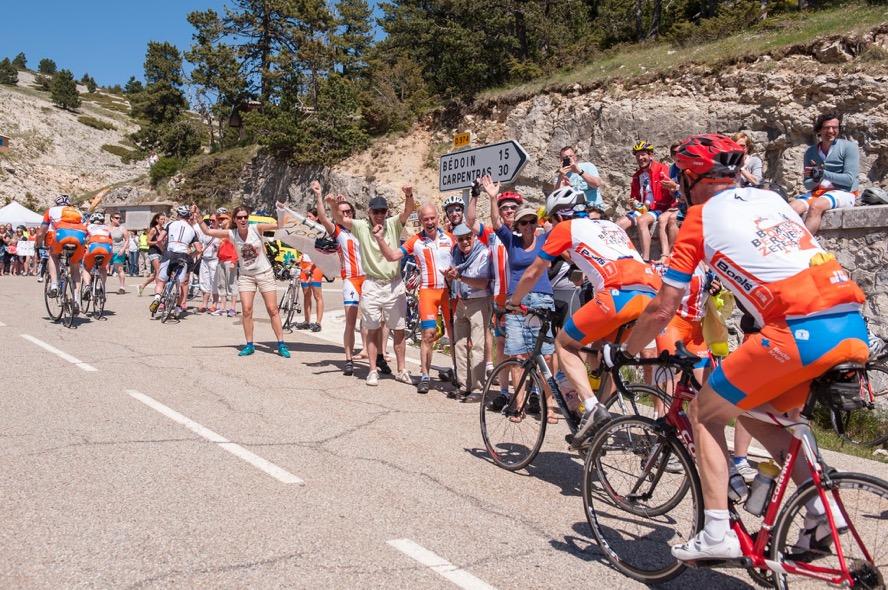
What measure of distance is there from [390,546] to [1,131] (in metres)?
110

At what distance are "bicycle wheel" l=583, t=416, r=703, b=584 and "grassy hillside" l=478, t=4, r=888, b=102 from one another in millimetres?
19894

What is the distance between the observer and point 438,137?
35688 mm

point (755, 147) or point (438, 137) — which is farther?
point (438, 137)

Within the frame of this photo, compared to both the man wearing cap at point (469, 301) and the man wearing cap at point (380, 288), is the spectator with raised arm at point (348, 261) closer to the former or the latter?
the man wearing cap at point (380, 288)

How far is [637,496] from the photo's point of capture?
4551 millimetres

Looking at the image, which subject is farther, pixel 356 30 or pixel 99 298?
pixel 356 30

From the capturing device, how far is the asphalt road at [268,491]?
153 inches

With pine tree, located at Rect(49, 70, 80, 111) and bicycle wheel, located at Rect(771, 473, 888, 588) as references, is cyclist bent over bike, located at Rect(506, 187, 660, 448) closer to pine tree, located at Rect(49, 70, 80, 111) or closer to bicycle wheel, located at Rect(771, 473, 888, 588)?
bicycle wheel, located at Rect(771, 473, 888, 588)

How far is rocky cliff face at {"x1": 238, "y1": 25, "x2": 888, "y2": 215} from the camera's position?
65.0 feet

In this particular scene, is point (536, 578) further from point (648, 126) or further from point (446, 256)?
point (648, 126)

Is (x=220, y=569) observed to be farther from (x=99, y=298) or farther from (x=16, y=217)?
(x=16, y=217)

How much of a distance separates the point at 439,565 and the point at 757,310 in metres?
2.07

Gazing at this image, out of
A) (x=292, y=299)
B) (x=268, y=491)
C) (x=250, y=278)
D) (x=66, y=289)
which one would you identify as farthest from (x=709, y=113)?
(x=268, y=491)

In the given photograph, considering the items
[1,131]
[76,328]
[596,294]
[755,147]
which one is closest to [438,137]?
[755,147]
